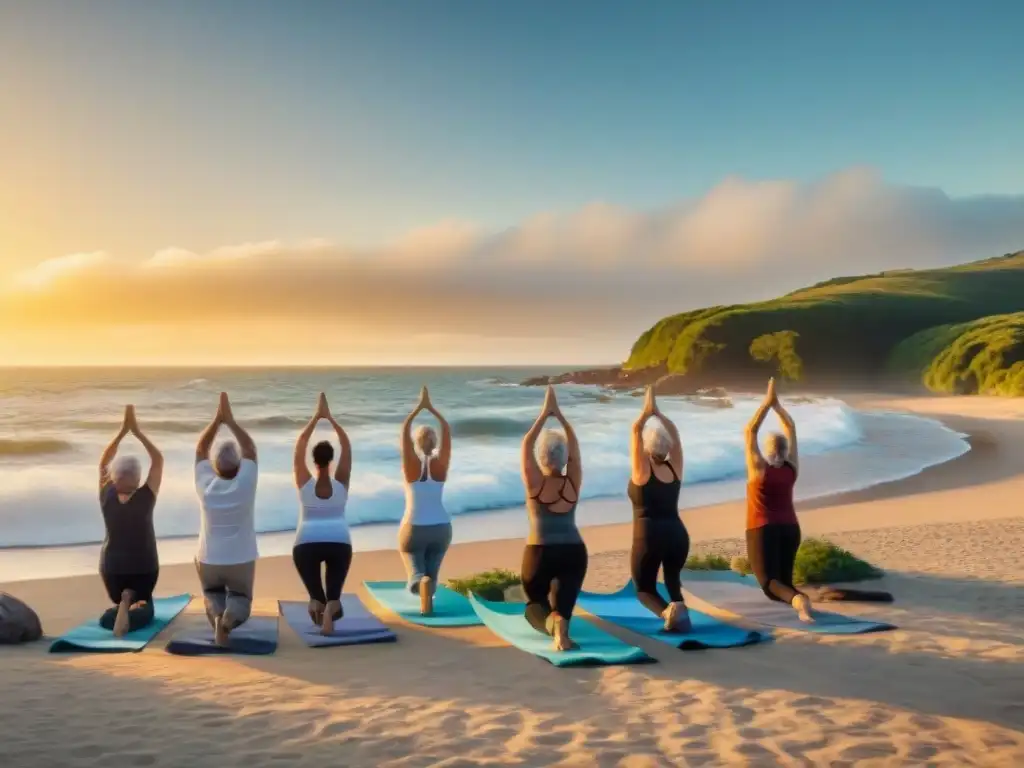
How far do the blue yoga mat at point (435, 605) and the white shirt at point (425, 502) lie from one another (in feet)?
2.80

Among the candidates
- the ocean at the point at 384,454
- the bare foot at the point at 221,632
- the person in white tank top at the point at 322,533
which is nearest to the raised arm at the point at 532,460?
the person in white tank top at the point at 322,533

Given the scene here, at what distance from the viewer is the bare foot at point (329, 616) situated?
23.5ft

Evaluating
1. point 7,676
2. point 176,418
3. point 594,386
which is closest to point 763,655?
point 7,676

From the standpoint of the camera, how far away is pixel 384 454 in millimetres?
29156

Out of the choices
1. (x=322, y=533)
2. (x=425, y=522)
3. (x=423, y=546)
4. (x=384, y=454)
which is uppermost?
(x=322, y=533)

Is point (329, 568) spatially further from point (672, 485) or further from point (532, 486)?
point (672, 485)

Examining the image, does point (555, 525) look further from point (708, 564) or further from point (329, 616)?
point (708, 564)

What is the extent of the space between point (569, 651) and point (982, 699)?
271 cm

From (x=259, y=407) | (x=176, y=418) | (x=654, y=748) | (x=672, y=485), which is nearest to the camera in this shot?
(x=654, y=748)

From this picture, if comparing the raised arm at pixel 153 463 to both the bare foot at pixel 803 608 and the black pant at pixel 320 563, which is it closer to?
the black pant at pixel 320 563

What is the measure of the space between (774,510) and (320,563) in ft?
12.5

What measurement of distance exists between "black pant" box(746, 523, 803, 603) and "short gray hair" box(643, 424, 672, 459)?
3.74ft

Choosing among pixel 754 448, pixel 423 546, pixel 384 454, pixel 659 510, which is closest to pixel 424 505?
pixel 423 546

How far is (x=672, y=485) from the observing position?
7.04 metres
